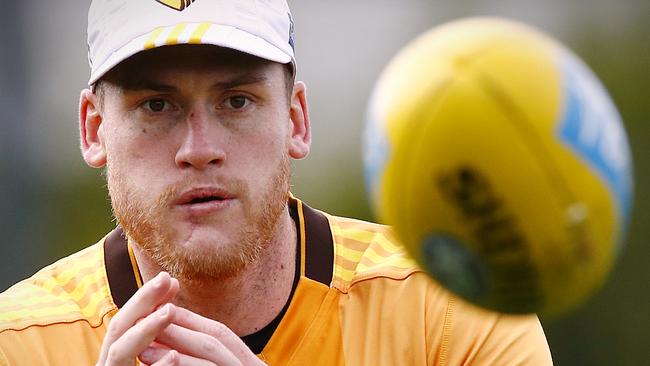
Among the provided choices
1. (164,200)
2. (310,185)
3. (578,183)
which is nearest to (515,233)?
(578,183)

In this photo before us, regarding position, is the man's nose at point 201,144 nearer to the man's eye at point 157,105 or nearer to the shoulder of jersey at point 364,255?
the man's eye at point 157,105

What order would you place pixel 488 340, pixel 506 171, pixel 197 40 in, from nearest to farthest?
pixel 506 171 → pixel 197 40 → pixel 488 340

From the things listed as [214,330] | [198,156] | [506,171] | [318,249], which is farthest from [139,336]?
[506,171]

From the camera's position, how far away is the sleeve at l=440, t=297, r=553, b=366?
11.8ft

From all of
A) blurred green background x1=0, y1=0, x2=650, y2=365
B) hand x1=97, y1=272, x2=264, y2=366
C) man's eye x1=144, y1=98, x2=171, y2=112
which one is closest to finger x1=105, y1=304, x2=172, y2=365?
hand x1=97, y1=272, x2=264, y2=366

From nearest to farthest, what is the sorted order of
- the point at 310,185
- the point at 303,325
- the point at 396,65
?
1. the point at 396,65
2. the point at 303,325
3. the point at 310,185

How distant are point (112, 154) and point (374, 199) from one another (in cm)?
120

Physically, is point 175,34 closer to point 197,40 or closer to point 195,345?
point 197,40

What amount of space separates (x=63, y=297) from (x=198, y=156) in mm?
795

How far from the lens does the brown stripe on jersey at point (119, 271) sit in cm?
377

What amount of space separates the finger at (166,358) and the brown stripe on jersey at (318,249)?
2.35ft

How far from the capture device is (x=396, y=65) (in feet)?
8.78

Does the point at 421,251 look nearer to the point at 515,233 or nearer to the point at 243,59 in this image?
the point at 515,233

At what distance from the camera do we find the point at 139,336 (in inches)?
121
